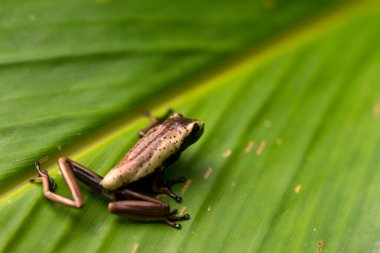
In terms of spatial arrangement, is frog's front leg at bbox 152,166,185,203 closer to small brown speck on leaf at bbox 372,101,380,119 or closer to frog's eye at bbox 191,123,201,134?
frog's eye at bbox 191,123,201,134

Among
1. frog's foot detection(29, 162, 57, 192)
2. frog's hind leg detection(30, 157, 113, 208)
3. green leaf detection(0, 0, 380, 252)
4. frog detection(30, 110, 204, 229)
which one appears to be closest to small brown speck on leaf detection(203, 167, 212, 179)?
green leaf detection(0, 0, 380, 252)

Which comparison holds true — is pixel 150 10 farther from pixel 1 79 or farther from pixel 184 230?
pixel 184 230

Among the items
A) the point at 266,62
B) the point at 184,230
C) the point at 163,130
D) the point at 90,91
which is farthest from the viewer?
the point at 266,62

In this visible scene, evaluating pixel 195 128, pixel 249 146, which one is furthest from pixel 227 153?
pixel 195 128

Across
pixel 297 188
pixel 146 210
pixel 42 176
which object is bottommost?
pixel 297 188

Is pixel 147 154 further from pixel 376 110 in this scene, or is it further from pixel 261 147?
pixel 376 110

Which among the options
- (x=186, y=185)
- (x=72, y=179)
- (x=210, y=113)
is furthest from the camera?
(x=210, y=113)

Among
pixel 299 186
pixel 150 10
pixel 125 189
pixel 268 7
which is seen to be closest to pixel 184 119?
pixel 125 189
